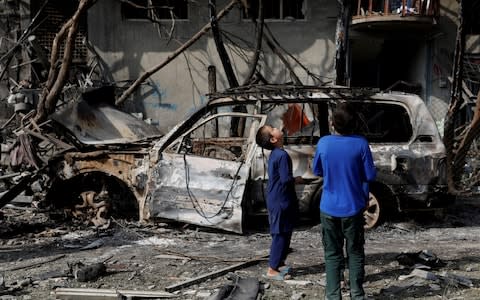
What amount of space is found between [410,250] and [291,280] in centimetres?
180

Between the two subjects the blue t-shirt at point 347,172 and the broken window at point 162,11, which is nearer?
the blue t-shirt at point 347,172

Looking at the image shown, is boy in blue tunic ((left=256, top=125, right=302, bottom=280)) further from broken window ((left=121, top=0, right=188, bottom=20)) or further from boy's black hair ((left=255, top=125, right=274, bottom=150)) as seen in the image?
broken window ((left=121, top=0, right=188, bottom=20))

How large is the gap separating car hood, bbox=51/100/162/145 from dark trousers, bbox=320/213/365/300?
4.19m

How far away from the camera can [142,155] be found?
274 inches

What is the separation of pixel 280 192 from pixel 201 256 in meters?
1.36

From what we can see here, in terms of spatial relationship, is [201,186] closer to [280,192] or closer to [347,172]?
[280,192]

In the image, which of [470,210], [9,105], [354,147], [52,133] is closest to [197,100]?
[9,105]

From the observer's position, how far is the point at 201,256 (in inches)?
228

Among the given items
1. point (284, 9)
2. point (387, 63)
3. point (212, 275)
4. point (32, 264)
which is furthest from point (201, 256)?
point (387, 63)

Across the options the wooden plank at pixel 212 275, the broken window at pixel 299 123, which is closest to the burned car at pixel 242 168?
the broken window at pixel 299 123

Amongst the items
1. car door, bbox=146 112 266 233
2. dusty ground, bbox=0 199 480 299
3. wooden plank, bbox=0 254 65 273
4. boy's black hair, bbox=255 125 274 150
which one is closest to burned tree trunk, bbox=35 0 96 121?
dusty ground, bbox=0 199 480 299

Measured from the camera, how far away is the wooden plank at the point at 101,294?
14.3 ft

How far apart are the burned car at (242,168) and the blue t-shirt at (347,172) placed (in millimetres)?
2502

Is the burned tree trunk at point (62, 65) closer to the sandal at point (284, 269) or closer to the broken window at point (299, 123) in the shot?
the broken window at point (299, 123)
